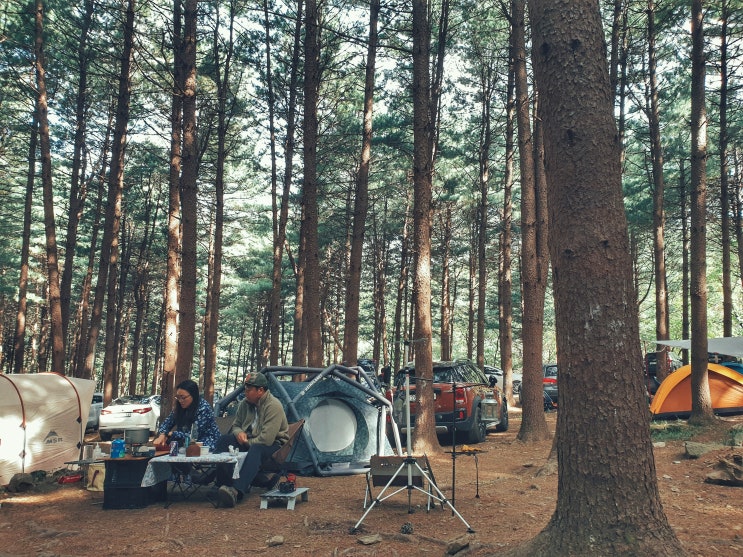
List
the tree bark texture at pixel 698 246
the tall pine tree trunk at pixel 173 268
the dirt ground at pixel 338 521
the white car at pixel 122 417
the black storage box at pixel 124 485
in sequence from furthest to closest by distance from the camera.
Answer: the white car at pixel 122 417 < the tall pine tree trunk at pixel 173 268 < the tree bark texture at pixel 698 246 < the black storage box at pixel 124 485 < the dirt ground at pixel 338 521

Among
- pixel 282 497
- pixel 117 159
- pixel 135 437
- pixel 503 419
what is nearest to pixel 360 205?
pixel 503 419

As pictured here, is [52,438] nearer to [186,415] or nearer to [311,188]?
[186,415]

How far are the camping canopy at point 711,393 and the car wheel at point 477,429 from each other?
4.05 m

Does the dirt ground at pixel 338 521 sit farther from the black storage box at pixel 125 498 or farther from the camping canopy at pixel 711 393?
the camping canopy at pixel 711 393

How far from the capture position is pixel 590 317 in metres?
4.26

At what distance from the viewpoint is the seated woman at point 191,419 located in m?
8.30

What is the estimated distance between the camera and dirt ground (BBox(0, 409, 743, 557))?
18.2 feet

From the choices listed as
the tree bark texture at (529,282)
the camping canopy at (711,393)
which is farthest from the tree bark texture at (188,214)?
the camping canopy at (711,393)

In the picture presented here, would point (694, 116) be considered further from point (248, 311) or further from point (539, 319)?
point (248, 311)

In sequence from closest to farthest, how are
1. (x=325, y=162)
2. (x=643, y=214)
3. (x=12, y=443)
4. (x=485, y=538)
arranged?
(x=485, y=538) < (x=12, y=443) < (x=325, y=162) < (x=643, y=214)

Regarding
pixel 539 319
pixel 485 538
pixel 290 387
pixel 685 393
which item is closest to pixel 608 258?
pixel 485 538

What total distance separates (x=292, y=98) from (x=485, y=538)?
18395mm

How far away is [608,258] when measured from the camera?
4.32 meters

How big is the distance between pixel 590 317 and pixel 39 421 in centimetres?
935
